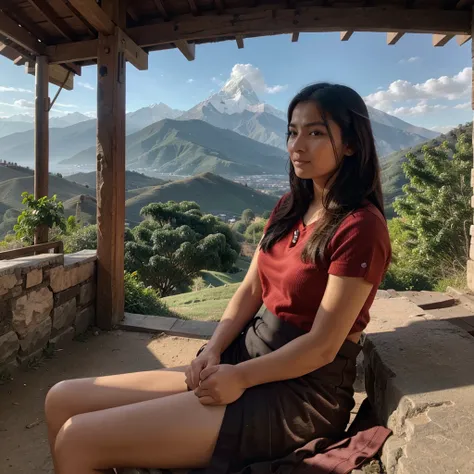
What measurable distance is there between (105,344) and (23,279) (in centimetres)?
90

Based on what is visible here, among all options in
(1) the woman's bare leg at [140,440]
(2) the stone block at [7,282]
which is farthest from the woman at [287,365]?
(2) the stone block at [7,282]

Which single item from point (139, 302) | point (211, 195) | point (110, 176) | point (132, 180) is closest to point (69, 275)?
point (110, 176)

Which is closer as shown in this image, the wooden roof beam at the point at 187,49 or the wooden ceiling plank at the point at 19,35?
the wooden ceiling plank at the point at 19,35

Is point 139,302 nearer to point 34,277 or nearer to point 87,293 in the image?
point 87,293

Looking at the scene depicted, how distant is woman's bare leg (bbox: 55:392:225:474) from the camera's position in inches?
39.8

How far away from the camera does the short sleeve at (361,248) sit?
104 centimetres

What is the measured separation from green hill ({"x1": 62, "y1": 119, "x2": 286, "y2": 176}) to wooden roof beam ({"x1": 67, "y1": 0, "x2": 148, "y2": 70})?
94.7 meters

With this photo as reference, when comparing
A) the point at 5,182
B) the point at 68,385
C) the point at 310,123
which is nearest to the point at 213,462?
the point at 68,385

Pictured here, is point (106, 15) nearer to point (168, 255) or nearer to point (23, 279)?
point (23, 279)

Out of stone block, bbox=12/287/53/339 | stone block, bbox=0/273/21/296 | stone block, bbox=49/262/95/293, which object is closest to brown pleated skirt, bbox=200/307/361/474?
stone block, bbox=0/273/21/296

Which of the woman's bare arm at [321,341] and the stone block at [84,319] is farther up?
the woman's bare arm at [321,341]

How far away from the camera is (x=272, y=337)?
1205mm

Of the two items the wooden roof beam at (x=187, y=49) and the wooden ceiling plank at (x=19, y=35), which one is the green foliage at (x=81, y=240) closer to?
the wooden ceiling plank at (x=19, y=35)

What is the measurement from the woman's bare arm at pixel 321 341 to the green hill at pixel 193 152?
9767 cm
